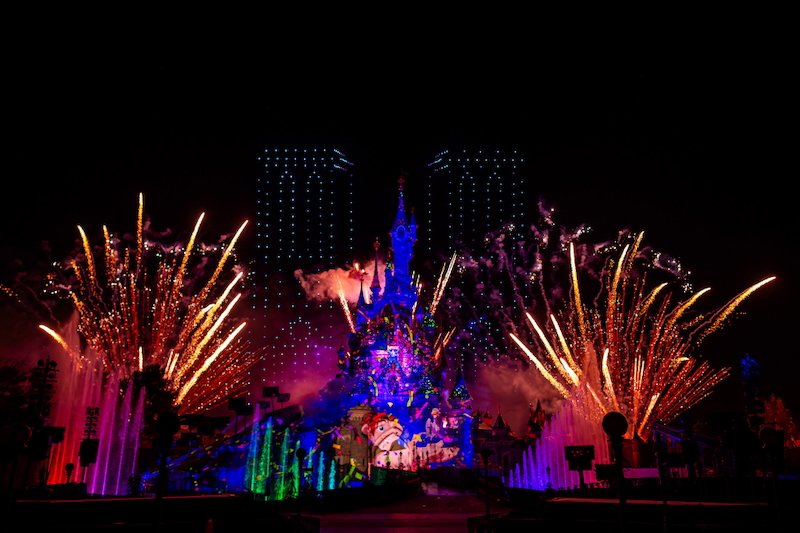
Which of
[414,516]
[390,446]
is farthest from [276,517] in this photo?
[390,446]

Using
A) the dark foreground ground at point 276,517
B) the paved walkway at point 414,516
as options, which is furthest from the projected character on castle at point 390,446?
the dark foreground ground at point 276,517

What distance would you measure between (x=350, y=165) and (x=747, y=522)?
6339 centimetres

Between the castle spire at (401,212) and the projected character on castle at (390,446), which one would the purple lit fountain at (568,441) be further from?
the castle spire at (401,212)

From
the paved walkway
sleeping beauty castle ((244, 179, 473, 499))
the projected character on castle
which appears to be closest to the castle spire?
sleeping beauty castle ((244, 179, 473, 499))

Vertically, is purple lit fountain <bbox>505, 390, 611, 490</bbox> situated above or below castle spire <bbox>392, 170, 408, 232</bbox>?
below

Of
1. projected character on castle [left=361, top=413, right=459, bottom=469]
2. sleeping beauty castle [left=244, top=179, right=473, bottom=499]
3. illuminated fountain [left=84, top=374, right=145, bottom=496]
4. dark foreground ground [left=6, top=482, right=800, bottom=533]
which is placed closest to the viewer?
dark foreground ground [left=6, top=482, right=800, bottom=533]

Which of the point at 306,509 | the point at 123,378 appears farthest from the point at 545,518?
the point at 123,378

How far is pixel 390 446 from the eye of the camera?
57.4 metres

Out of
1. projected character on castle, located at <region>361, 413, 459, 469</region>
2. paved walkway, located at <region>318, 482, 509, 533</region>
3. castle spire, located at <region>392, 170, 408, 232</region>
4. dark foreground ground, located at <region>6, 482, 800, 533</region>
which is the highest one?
castle spire, located at <region>392, 170, 408, 232</region>

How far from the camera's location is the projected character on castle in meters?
56.9

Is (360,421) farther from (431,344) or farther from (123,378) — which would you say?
(123,378)

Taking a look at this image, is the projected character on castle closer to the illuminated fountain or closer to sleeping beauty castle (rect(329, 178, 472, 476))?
sleeping beauty castle (rect(329, 178, 472, 476))

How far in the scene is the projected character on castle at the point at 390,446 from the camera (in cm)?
5694

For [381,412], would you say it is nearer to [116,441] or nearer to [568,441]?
[568,441]
